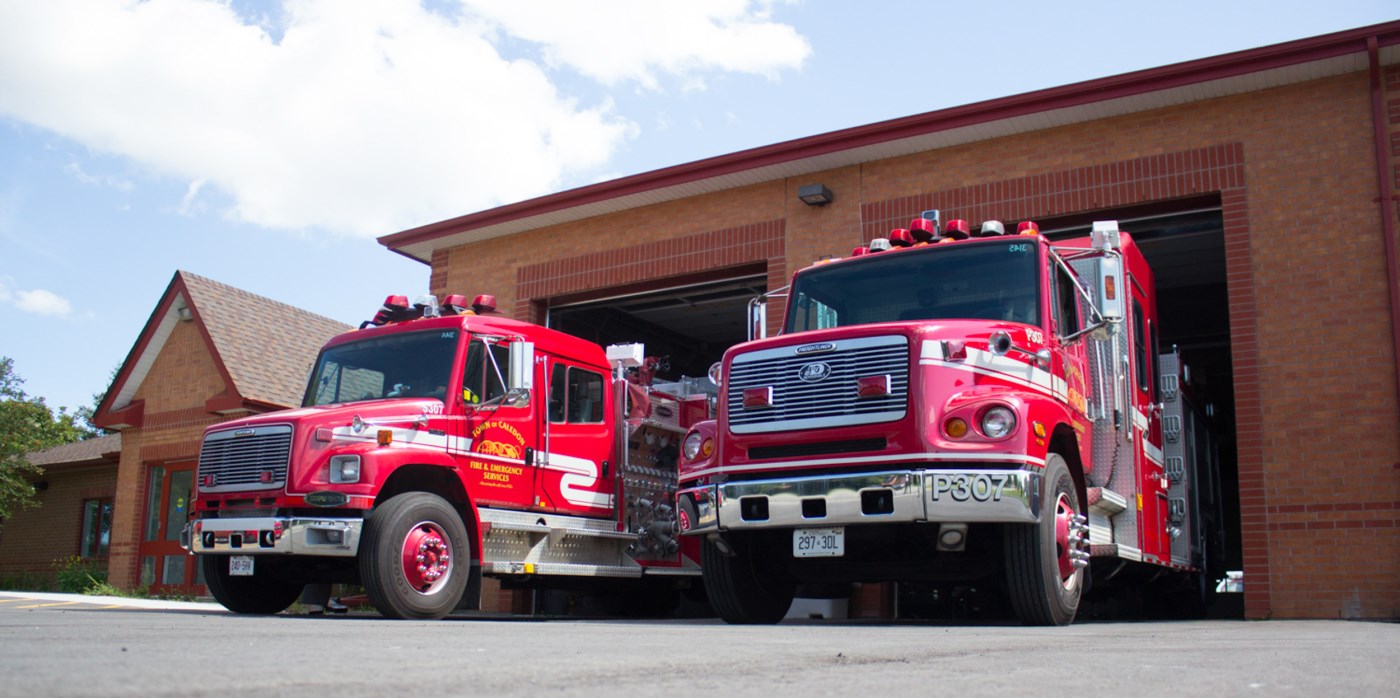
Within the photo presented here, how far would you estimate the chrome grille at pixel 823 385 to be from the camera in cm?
759

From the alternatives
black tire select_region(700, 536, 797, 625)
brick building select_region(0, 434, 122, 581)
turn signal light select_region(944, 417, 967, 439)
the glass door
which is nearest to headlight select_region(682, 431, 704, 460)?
black tire select_region(700, 536, 797, 625)

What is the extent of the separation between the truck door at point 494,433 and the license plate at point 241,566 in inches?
69.0

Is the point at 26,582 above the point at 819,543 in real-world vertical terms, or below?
below

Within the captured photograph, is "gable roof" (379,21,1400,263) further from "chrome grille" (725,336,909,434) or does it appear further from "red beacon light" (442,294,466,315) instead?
"chrome grille" (725,336,909,434)

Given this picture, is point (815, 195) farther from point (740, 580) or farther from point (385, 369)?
point (740, 580)

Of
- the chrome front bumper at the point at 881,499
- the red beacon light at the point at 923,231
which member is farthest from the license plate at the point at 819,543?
the red beacon light at the point at 923,231

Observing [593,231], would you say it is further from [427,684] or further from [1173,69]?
[427,684]

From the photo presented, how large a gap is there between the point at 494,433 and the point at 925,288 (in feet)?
12.7

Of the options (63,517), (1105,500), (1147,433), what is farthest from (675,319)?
(63,517)

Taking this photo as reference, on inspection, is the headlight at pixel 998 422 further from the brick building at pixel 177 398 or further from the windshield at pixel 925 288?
the brick building at pixel 177 398

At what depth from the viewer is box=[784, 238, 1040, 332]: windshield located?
8578 mm

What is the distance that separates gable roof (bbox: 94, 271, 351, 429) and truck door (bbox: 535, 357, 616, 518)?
10368 mm

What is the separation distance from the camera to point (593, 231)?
52.7 feet

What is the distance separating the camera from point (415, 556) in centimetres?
923
